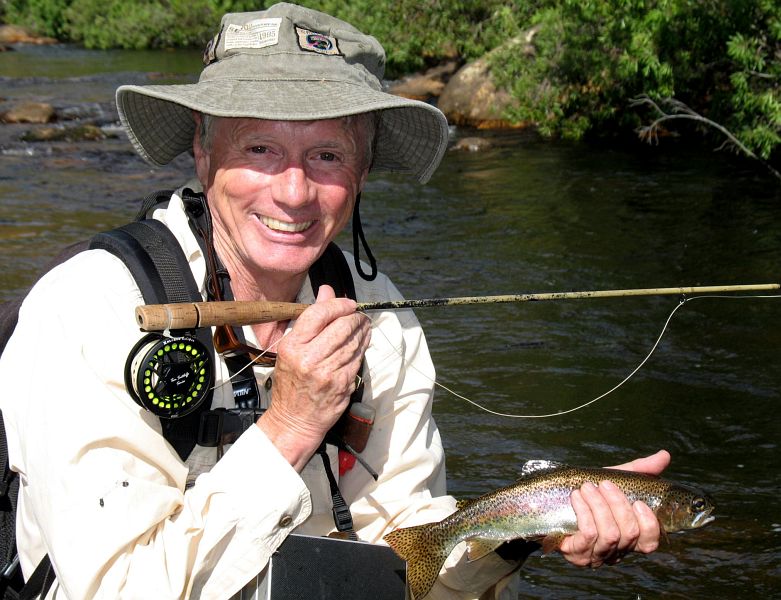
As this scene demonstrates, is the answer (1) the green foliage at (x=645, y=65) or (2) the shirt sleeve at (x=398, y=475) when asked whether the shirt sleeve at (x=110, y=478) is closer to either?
(2) the shirt sleeve at (x=398, y=475)

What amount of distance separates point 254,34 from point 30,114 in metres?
17.5

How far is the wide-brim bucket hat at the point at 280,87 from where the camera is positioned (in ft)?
9.01

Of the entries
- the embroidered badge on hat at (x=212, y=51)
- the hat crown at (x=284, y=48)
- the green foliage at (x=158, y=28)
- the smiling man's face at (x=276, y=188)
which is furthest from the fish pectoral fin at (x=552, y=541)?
the green foliage at (x=158, y=28)

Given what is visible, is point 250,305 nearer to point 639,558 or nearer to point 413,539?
point 413,539

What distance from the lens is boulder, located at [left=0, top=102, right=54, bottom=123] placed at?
742 inches

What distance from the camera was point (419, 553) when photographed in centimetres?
282

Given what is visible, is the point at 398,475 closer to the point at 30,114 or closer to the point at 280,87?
the point at 280,87

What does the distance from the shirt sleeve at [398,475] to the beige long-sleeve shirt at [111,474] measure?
51 centimetres

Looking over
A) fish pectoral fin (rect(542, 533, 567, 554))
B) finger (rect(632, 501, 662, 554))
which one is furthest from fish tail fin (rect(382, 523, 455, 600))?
finger (rect(632, 501, 662, 554))

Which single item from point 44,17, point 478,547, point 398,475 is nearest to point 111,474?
point 398,475

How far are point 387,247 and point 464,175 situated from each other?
4154mm

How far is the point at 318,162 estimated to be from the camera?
2920mm

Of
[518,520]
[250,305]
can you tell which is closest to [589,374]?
[518,520]

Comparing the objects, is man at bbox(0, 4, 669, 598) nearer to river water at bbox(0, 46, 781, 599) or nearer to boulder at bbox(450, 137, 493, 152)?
river water at bbox(0, 46, 781, 599)
